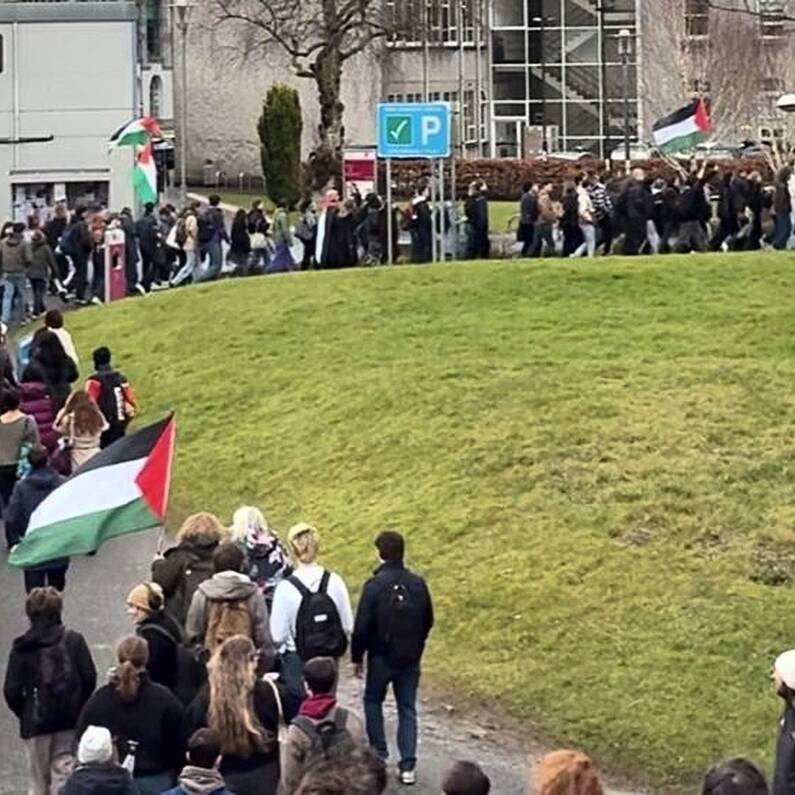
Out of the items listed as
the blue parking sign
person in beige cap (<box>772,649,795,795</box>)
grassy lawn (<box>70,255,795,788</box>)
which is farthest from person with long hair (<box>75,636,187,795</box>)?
the blue parking sign

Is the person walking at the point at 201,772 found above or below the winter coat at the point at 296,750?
above

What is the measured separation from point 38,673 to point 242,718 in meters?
1.67

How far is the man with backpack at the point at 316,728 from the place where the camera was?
10242 mm

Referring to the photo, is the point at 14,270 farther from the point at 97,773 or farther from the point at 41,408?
the point at 97,773

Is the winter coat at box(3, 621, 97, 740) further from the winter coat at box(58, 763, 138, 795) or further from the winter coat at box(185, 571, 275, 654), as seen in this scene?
the winter coat at box(58, 763, 138, 795)

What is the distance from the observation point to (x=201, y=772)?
9.38 meters

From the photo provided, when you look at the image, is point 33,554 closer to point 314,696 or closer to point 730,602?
point 314,696

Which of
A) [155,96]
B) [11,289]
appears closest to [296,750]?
[11,289]

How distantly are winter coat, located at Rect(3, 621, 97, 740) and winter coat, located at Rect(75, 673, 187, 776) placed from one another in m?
0.92

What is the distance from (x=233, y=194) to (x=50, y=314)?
45.0 m

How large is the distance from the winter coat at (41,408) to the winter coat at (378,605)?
25.1 feet

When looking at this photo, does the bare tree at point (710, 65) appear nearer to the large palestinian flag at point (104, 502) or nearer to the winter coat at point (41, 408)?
the winter coat at point (41, 408)

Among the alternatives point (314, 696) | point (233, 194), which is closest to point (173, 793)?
point (314, 696)

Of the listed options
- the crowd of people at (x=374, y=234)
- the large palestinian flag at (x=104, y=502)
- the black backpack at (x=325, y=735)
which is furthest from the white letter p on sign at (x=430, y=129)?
the black backpack at (x=325, y=735)
